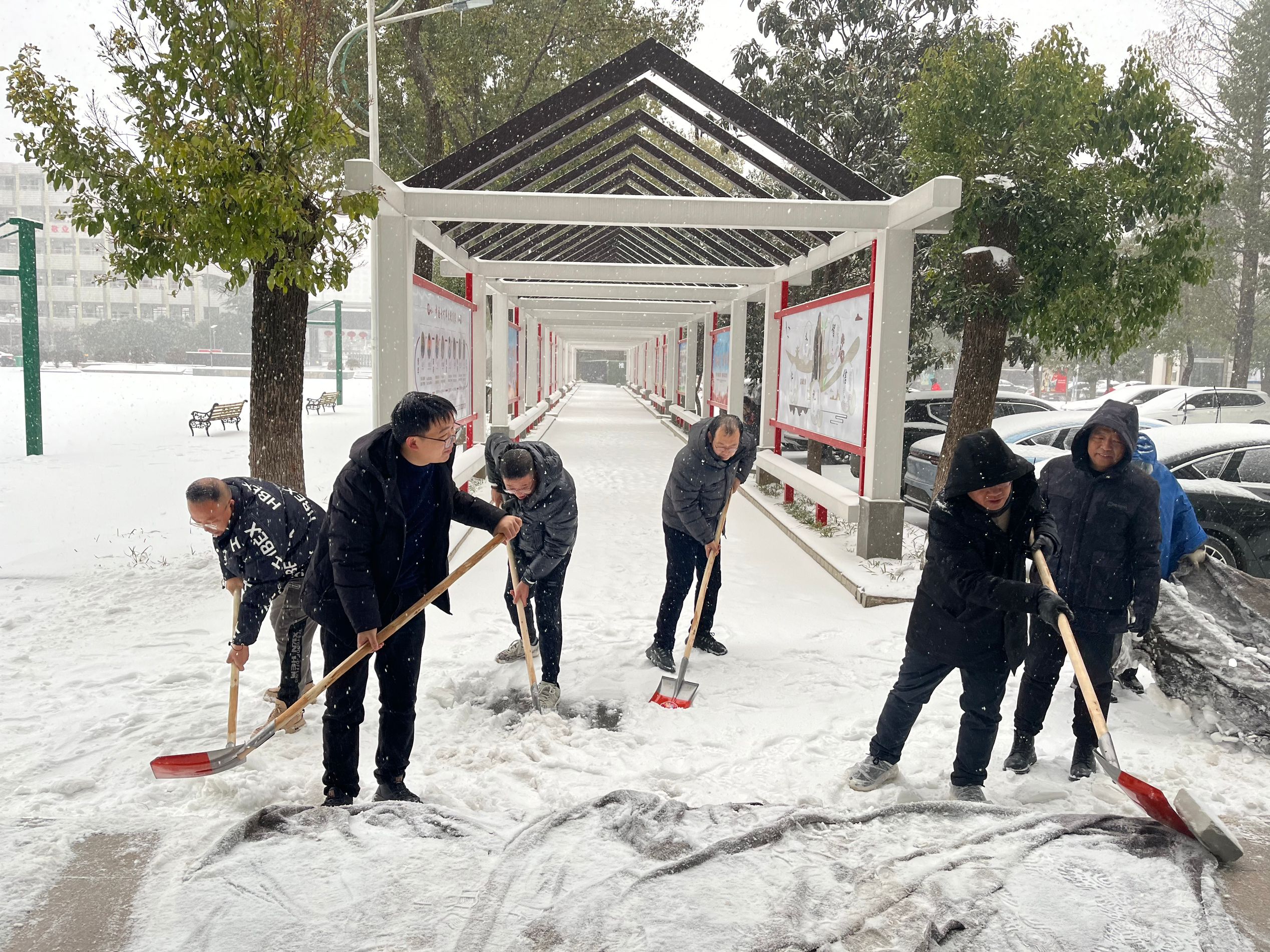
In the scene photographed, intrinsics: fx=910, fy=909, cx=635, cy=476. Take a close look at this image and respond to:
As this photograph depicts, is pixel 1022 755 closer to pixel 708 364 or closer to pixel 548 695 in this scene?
pixel 548 695

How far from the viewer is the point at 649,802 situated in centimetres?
353

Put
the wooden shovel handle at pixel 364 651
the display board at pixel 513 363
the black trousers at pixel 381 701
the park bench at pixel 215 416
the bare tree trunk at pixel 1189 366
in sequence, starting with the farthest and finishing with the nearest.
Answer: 1. the bare tree trunk at pixel 1189 366
2. the park bench at pixel 215 416
3. the display board at pixel 513 363
4. the black trousers at pixel 381 701
5. the wooden shovel handle at pixel 364 651

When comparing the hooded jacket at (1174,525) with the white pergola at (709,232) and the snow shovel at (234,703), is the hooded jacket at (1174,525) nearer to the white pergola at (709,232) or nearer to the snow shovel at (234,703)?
the white pergola at (709,232)

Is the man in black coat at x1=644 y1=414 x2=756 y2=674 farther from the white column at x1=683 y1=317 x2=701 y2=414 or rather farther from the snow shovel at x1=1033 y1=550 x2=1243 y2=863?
the white column at x1=683 y1=317 x2=701 y2=414

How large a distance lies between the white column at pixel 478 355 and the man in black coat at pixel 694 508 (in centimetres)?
655

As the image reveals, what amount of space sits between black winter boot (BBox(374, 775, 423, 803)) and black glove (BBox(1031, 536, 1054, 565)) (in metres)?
2.61

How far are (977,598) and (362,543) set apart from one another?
2.24 metres

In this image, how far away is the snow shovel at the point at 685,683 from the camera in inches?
189

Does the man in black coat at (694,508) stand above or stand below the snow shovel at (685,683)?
above

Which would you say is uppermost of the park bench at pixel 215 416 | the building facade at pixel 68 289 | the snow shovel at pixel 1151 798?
the building facade at pixel 68 289

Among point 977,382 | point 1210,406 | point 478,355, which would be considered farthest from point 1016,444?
point 1210,406

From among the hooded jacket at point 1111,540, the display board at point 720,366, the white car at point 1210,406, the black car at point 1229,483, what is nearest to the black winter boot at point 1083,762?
the hooded jacket at point 1111,540

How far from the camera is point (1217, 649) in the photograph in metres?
4.38

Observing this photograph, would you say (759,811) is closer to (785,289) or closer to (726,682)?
(726,682)
